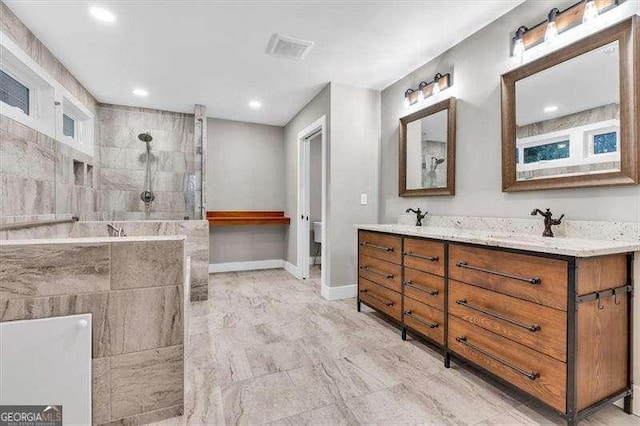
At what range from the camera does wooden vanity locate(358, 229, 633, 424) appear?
53.2 inches

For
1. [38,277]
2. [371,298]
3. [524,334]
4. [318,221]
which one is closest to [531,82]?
[524,334]

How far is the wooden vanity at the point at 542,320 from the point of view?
4.43 ft

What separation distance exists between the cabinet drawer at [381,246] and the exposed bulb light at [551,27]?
5.39ft

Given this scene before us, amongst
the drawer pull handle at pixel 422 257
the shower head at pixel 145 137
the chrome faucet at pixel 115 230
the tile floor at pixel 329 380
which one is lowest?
the tile floor at pixel 329 380

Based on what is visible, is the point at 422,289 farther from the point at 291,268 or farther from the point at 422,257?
the point at 291,268

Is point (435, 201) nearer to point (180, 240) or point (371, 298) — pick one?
point (371, 298)

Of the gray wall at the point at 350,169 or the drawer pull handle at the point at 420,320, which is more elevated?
the gray wall at the point at 350,169

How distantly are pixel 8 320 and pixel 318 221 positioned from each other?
455 cm

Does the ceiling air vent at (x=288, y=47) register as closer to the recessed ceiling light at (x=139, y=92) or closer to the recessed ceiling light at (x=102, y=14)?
the recessed ceiling light at (x=102, y=14)

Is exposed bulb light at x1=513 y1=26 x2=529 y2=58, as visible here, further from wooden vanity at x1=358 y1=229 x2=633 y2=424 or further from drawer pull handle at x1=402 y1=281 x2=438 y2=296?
drawer pull handle at x1=402 y1=281 x2=438 y2=296

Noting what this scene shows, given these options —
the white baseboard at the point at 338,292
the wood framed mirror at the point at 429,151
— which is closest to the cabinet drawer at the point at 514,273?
the wood framed mirror at the point at 429,151

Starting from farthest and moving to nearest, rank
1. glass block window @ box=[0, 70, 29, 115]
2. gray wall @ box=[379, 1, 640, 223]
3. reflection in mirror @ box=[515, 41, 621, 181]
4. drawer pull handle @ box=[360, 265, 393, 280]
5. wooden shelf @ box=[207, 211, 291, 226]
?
1. wooden shelf @ box=[207, 211, 291, 226]
2. drawer pull handle @ box=[360, 265, 393, 280]
3. glass block window @ box=[0, 70, 29, 115]
4. gray wall @ box=[379, 1, 640, 223]
5. reflection in mirror @ box=[515, 41, 621, 181]

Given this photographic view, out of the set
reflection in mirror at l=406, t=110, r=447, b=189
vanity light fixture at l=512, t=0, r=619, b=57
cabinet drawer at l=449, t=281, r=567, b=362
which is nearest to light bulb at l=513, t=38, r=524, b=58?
vanity light fixture at l=512, t=0, r=619, b=57

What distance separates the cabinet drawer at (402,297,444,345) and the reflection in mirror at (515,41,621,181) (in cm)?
113
